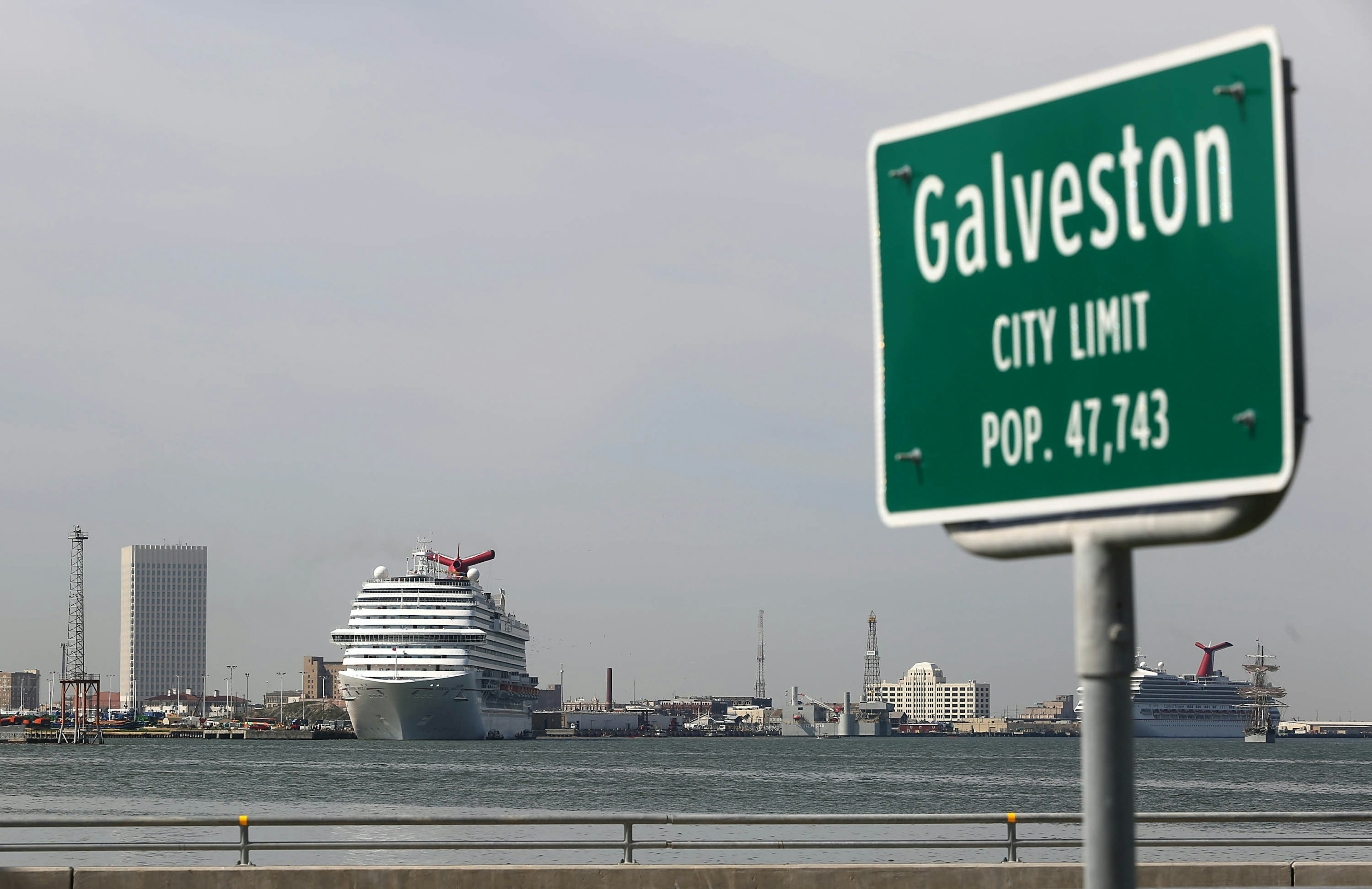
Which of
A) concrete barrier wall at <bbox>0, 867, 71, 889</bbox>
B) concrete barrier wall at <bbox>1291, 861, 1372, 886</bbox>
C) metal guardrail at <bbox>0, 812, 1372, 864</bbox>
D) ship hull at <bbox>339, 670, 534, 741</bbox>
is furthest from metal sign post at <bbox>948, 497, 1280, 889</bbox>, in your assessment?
ship hull at <bbox>339, 670, 534, 741</bbox>

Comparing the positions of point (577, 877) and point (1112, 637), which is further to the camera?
point (577, 877)

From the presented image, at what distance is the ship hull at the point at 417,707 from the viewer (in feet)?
461

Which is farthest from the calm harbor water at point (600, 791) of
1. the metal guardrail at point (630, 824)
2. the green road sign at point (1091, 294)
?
the green road sign at point (1091, 294)

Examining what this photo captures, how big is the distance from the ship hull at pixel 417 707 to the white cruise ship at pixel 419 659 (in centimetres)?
7

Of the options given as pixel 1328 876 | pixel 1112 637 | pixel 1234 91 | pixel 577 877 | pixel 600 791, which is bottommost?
pixel 600 791

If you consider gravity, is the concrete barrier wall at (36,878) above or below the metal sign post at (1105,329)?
below

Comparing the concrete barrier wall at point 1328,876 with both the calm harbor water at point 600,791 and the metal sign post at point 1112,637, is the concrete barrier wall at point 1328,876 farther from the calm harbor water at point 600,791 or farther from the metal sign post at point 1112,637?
the metal sign post at point 1112,637

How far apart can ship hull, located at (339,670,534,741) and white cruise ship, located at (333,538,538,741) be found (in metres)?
0.07

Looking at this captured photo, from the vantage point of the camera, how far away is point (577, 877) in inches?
591

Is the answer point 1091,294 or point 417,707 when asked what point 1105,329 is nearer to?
point 1091,294

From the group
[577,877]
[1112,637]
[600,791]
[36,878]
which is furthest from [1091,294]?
[600,791]

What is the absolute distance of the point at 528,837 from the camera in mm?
39969

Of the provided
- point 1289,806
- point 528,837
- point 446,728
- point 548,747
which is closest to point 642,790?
point 1289,806

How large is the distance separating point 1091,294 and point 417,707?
143292 mm
